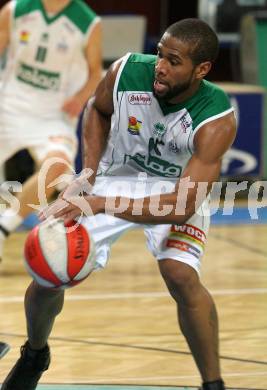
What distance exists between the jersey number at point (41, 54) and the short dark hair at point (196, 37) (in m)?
3.49

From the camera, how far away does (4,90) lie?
26.7 feet

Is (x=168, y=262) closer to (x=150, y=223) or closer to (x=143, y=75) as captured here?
(x=150, y=223)

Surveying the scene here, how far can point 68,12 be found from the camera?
312 inches

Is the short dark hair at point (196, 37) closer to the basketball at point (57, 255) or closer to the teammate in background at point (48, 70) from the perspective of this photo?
the basketball at point (57, 255)

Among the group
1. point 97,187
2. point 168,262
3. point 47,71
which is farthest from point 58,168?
point 168,262

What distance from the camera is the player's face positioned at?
175 inches

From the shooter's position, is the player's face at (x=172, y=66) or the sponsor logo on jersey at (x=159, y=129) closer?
the player's face at (x=172, y=66)

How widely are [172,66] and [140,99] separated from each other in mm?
329

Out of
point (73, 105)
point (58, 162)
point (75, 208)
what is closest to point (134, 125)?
point (75, 208)

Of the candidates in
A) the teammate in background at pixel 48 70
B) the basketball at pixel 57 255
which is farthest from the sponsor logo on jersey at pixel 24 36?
the basketball at pixel 57 255

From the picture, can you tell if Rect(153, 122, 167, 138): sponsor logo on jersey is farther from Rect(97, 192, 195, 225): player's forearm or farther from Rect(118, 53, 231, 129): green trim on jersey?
Rect(97, 192, 195, 225): player's forearm

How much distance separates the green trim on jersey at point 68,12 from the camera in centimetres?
787

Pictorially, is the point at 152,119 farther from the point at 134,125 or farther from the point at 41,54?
the point at 41,54

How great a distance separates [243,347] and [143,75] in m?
1.79
